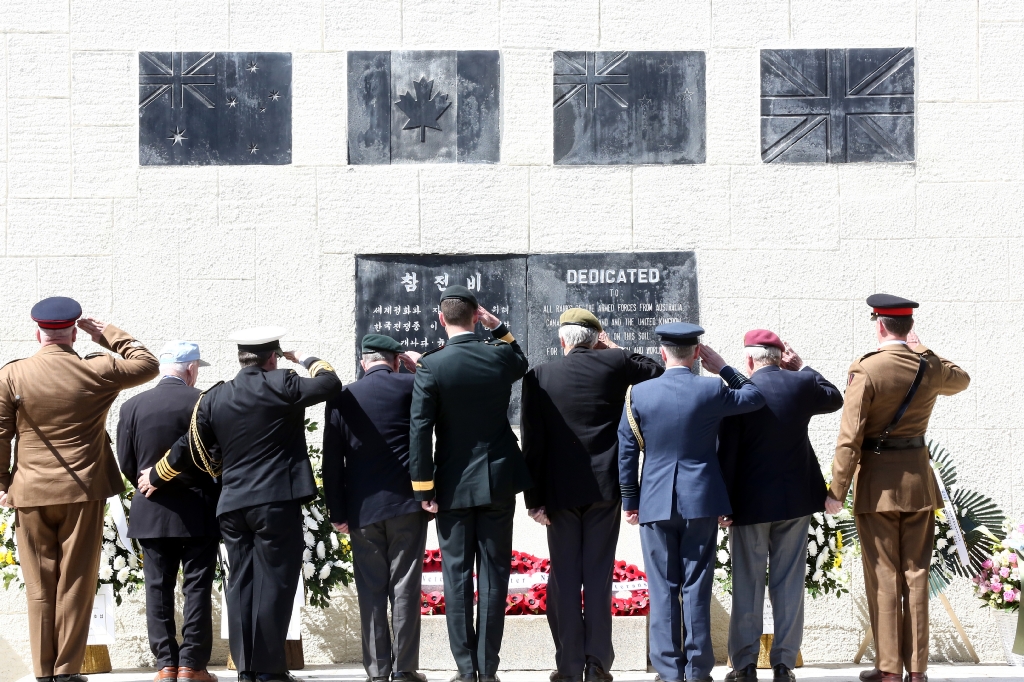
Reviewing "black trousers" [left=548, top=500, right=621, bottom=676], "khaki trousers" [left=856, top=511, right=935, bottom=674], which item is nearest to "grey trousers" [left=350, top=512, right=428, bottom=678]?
"black trousers" [left=548, top=500, right=621, bottom=676]

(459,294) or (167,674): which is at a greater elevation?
(459,294)

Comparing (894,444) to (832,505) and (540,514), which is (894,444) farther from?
(540,514)

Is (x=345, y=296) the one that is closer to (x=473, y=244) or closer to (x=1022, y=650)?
(x=473, y=244)

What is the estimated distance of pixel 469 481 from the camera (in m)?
4.96

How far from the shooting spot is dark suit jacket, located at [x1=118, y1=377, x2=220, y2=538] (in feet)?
17.0

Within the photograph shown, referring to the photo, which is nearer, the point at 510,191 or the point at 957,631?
the point at 957,631

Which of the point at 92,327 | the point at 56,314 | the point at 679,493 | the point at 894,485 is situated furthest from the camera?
the point at 92,327

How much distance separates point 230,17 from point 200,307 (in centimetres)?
175

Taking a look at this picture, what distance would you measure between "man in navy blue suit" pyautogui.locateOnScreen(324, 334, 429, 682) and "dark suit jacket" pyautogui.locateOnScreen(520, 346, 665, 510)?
22.7 inches

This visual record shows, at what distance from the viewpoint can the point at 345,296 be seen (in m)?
6.76

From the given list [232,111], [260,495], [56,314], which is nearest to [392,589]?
[260,495]

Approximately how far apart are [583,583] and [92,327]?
8.58 ft

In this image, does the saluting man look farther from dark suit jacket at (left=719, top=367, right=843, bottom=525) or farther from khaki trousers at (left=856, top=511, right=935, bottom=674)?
khaki trousers at (left=856, top=511, right=935, bottom=674)

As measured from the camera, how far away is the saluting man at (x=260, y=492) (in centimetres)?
500
